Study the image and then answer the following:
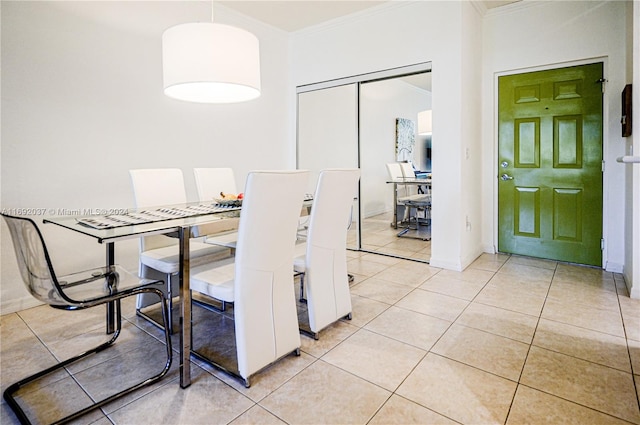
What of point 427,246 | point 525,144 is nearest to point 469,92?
point 525,144

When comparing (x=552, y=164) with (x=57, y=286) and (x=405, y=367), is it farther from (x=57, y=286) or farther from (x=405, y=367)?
(x=57, y=286)

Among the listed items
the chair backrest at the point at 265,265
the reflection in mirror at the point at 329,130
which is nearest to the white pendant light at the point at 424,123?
the reflection in mirror at the point at 329,130

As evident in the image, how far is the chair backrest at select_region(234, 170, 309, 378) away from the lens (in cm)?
158

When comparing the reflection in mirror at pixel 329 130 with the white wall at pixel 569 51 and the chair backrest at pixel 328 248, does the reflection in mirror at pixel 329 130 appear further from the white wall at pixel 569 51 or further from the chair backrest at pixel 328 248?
the chair backrest at pixel 328 248

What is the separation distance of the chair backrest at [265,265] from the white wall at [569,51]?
3095 millimetres

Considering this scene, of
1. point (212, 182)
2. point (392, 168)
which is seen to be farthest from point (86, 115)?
point (392, 168)

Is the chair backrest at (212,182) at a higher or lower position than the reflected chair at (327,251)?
higher

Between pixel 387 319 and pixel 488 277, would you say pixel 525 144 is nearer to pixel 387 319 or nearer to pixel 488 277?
pixel 488 277

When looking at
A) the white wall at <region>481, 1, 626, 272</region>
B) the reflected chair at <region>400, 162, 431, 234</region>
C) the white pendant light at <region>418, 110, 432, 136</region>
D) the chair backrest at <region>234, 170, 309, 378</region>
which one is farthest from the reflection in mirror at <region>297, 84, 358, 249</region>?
the chair backrest at <region>234, 170, 309, 378</region>

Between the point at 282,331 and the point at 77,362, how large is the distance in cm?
111

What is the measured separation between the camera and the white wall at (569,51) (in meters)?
3.25

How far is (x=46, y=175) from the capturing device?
2.68 m

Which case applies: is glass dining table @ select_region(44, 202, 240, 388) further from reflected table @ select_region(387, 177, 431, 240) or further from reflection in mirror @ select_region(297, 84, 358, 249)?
reflected table @ select_region(387, 177, 431, 240)

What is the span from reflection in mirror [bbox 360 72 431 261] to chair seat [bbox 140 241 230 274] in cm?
228
